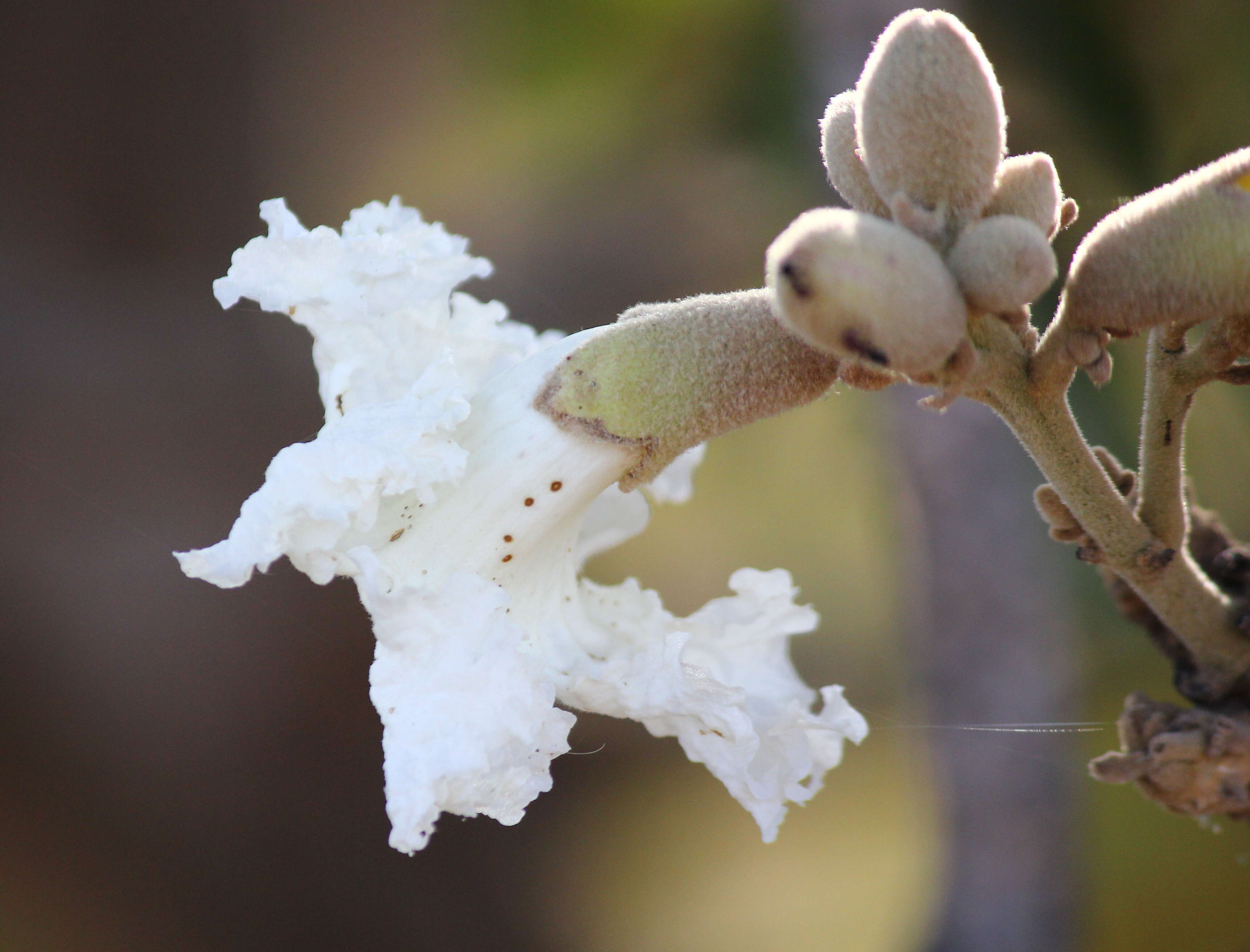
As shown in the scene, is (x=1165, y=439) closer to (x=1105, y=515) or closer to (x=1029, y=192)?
(x=1105, y=515)

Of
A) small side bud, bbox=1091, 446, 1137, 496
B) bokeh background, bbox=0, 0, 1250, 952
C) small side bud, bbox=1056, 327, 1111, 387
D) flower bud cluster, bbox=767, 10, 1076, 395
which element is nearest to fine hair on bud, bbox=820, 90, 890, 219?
flower bud cluster, bbox=767, 10, 1076, 395

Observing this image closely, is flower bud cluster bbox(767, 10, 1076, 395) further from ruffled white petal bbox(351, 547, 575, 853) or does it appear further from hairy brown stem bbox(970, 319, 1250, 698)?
ruffled white petal bbox(351, 547, 575, 853)

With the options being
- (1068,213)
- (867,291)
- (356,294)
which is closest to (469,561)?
(356,294)

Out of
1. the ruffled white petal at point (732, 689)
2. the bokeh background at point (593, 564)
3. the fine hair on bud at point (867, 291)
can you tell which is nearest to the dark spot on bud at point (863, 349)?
the fine hair on bud at point (867, 291)

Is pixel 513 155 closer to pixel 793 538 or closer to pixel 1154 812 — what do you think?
pixel 793 538

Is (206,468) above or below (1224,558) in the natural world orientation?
above

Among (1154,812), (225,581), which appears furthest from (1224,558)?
(1154,812)
